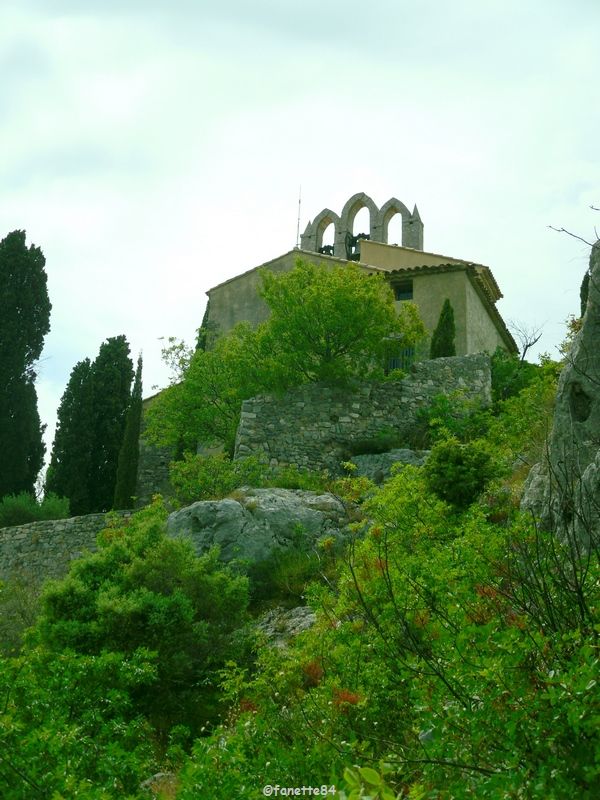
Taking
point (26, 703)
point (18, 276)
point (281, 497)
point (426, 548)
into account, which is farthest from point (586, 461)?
point (18, 276)

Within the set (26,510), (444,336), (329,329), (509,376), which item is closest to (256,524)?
(329,329)

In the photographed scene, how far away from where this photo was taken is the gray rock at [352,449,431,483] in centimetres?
1941

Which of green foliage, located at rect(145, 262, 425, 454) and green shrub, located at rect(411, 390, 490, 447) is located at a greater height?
green foliage, located at rect(145, 262, 425, 454)

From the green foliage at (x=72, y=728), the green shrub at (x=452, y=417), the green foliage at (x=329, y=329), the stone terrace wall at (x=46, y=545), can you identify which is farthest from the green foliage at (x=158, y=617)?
the green foliage at (x=329, y=329)

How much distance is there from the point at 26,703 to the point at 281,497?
8.89 meters

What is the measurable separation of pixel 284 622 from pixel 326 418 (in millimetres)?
9240

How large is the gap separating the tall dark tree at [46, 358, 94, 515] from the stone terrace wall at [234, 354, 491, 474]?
8248mm

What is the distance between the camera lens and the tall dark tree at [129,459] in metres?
26.1

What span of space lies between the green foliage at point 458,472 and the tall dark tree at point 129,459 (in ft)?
44.9

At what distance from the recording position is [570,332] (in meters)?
16.5

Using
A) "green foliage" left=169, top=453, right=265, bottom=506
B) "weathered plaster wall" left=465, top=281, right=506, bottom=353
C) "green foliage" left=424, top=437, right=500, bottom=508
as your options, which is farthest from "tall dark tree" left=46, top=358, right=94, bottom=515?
"green foliage" left=424, top=437, right=500, bottom=508

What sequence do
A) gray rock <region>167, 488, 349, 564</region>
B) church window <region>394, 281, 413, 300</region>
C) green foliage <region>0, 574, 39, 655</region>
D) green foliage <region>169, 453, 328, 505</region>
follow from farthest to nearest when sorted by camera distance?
church window <region>394, 281, 413, 300</region>
green foliage <region>169, 453, 328, 505</region>
gray rock <region>167, 488, 349, 564</region>
green foliage <region>0, 574, 39, 655</region>

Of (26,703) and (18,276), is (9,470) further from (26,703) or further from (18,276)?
(26,703)

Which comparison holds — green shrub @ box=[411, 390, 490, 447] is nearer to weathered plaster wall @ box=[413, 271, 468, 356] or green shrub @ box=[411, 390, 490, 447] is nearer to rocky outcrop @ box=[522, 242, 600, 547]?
weathered plaster wall @ box=[413, 271, 468, 356]
